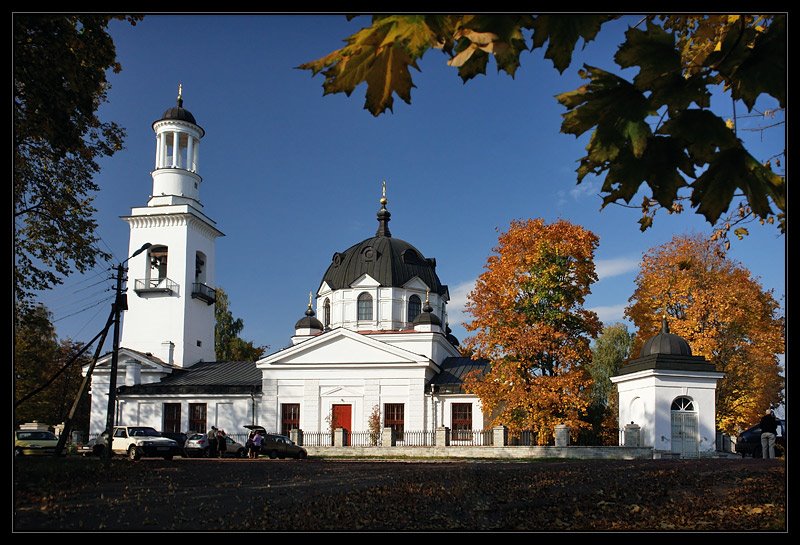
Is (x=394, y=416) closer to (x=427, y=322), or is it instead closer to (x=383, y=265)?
(x=427, y=322)

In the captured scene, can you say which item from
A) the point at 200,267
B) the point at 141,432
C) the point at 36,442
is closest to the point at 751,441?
the point at 141,432

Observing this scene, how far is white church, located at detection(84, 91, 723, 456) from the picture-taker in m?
45.5

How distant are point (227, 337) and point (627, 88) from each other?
226 ft

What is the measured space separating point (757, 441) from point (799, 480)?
3548 centimetres

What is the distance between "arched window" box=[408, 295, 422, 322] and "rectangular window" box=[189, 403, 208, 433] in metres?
14.7

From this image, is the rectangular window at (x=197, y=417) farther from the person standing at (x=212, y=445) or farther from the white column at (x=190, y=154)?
the white column at (x=190, y=154)

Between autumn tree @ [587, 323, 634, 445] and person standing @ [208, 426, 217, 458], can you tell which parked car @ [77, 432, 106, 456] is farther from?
autumn tree @ [587, 323, 634, 445]

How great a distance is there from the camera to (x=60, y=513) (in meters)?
9.37

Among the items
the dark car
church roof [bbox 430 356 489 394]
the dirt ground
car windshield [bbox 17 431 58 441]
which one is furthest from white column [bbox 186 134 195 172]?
the dirt ground

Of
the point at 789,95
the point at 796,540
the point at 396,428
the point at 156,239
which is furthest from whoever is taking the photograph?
the point at 156,239

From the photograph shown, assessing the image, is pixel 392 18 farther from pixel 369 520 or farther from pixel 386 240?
pixel 386 240

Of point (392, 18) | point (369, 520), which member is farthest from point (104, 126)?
point (392, 18)

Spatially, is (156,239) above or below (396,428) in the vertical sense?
above

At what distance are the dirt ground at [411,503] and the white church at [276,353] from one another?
29667 mm
